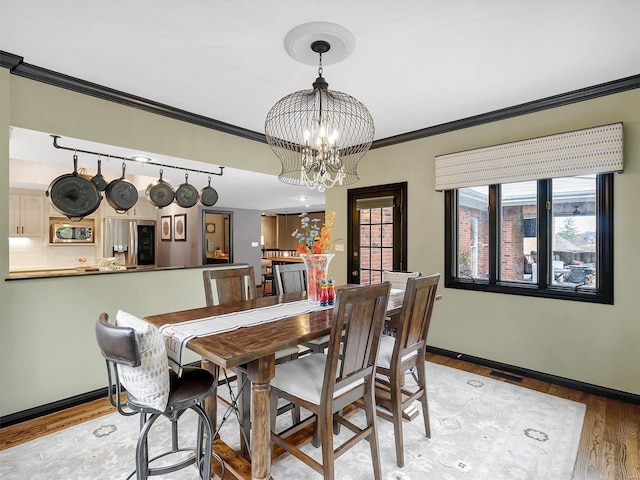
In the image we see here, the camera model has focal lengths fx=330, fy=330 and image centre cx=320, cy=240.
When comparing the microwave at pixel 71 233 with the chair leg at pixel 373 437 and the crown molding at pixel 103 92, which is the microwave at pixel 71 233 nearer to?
the crown molding at pixel 103 92

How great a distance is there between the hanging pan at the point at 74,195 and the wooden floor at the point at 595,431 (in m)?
1.59

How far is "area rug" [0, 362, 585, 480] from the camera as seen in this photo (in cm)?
186

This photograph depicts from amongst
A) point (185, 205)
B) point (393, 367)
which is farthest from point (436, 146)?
point (185, 205)

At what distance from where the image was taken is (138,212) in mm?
6984

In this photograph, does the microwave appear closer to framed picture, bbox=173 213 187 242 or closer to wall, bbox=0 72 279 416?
framed picture, bbox=173 213 187 242

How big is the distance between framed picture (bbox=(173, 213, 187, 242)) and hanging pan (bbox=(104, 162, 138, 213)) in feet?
13.6

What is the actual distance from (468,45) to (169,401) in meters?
2.64

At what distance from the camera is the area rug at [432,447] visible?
73.0 inches

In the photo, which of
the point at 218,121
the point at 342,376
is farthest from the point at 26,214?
the point at 342,376

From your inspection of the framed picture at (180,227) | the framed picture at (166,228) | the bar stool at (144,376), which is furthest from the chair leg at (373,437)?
the framed picture at (166,228)

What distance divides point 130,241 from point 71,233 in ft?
3.42

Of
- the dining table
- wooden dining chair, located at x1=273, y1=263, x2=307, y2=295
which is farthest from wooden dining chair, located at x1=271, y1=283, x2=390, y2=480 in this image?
wooden dining chair, located at x1=273, y1=263, x2=307, y2=295

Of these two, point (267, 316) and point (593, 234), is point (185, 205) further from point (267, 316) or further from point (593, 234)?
point (593, 234)

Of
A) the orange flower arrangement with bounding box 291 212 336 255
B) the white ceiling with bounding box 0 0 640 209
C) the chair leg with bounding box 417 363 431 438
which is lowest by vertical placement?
the chair leg with bounding box 417 363 431 438
